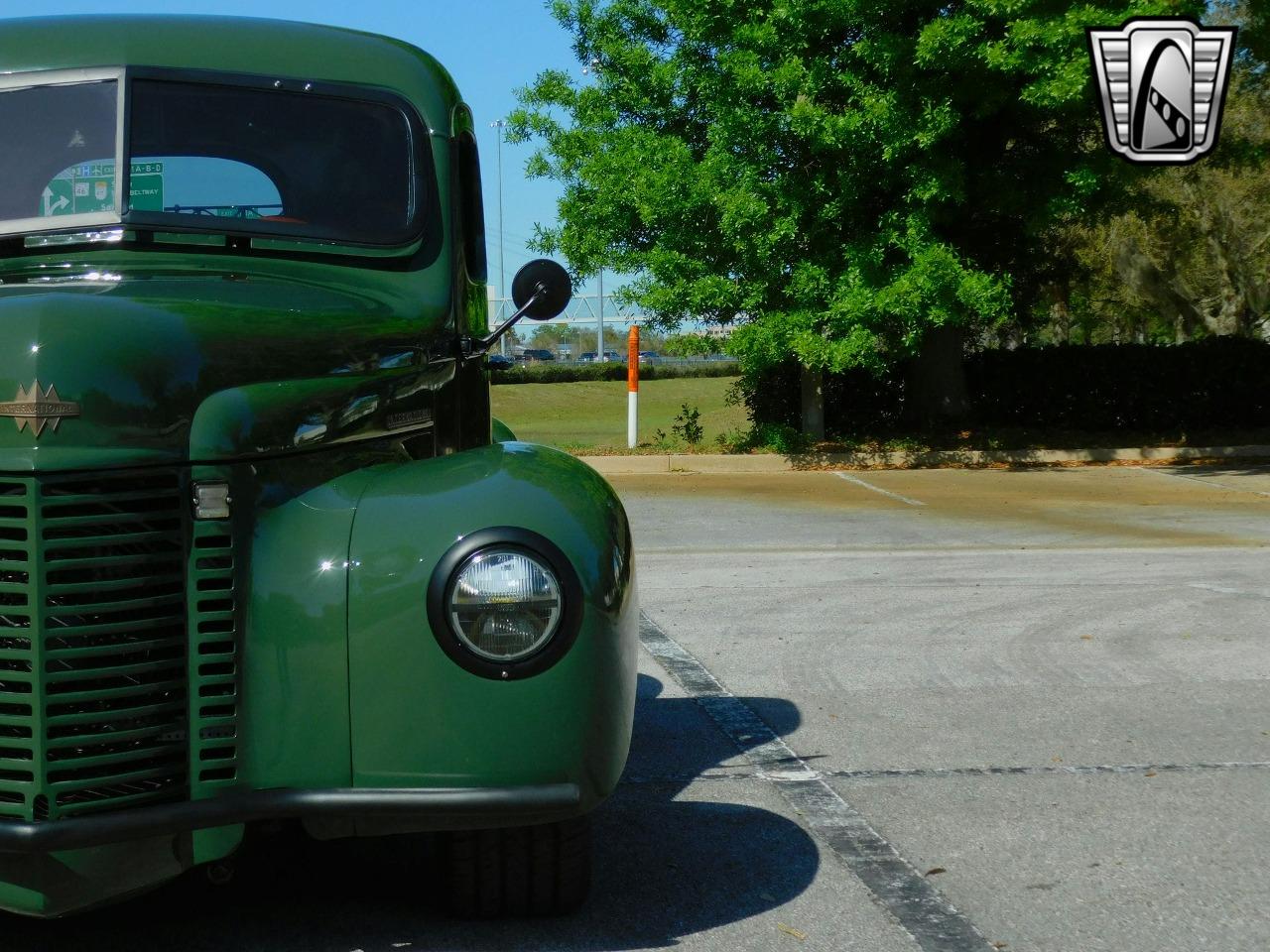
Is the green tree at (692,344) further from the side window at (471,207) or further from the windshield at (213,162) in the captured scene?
the windshield at (213,162)

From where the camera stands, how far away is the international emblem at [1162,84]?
14.6 m

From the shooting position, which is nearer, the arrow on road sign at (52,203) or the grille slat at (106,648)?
the grille slat at (106,648)

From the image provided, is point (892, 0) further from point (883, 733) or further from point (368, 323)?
point (368, 323)

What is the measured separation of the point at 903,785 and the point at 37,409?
312 cm

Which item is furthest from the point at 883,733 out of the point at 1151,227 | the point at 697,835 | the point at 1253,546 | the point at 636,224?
the point at 1151,227

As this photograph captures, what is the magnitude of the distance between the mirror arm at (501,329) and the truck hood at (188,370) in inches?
22.8

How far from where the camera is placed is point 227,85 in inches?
187

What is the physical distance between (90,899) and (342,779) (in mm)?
566

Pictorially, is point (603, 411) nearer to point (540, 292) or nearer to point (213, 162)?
point (540, 292)

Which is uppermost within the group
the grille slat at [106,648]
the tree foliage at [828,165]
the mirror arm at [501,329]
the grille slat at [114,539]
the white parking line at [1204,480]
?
the tree foliage at [828,165]

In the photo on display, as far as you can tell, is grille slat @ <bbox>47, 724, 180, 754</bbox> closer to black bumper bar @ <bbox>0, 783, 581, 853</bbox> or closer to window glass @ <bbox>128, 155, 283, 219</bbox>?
black bumper bar @ <bbox>0, 783, 581, 853</bbox>

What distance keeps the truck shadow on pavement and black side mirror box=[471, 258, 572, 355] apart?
1.61m

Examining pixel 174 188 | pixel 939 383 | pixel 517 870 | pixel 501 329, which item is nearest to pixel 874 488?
pixel 939 383

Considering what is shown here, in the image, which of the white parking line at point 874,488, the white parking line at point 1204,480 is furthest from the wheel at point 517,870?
the white parking line at point 1204,480
